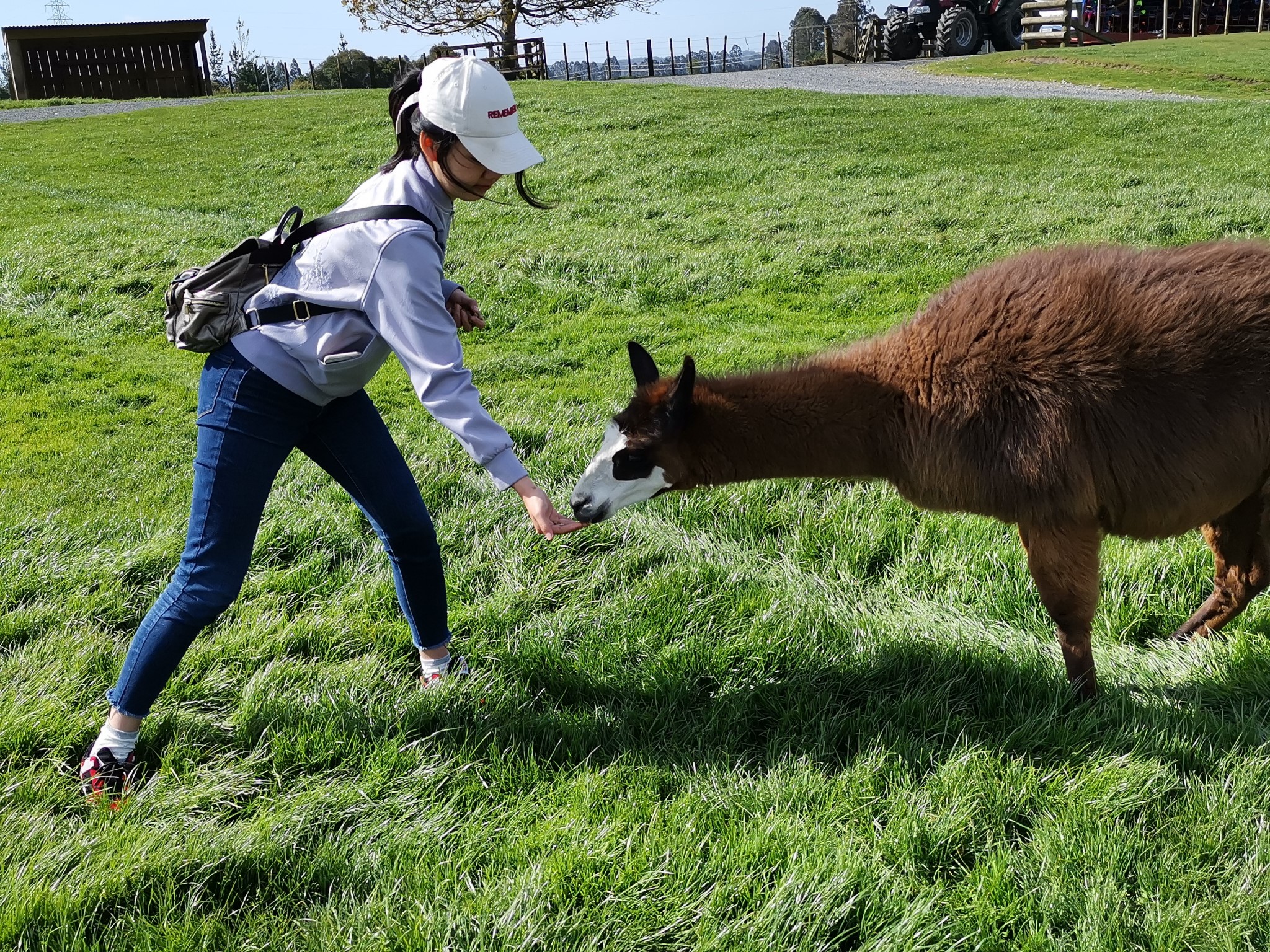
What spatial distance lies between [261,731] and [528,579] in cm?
140

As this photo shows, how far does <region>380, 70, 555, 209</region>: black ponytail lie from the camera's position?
2.83 metres

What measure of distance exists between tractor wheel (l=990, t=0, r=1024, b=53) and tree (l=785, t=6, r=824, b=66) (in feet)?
40.1

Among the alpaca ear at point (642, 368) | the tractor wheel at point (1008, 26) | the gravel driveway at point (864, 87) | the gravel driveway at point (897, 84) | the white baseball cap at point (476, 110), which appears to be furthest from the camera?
the tractor wheel at point (1008, 26)

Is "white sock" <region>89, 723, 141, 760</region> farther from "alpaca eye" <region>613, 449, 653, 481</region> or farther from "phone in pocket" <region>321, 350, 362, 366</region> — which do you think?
"alpaca eye" <region>613, 449, 653, 481</region>

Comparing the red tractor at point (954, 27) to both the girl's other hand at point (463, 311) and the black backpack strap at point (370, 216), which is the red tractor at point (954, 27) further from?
the black backpack strap at point (370, 216)

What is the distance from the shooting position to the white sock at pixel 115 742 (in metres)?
3.02

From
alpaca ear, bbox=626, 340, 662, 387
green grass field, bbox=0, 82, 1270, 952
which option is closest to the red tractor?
green grass field, bbox=0, 82, 1270, 952

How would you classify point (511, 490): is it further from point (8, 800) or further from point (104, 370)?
point (104, 370)

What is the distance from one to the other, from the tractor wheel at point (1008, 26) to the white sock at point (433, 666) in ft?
111

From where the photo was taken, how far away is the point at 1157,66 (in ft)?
75.8

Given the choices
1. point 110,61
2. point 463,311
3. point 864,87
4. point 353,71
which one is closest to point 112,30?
point 110,61

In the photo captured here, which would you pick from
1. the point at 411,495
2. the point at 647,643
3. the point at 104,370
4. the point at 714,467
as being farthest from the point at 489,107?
the point at 104,370

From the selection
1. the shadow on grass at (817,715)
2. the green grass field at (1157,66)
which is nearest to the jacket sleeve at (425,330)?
the shadow on grass at (817,715)

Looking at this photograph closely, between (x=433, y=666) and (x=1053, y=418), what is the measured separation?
7.81ft
